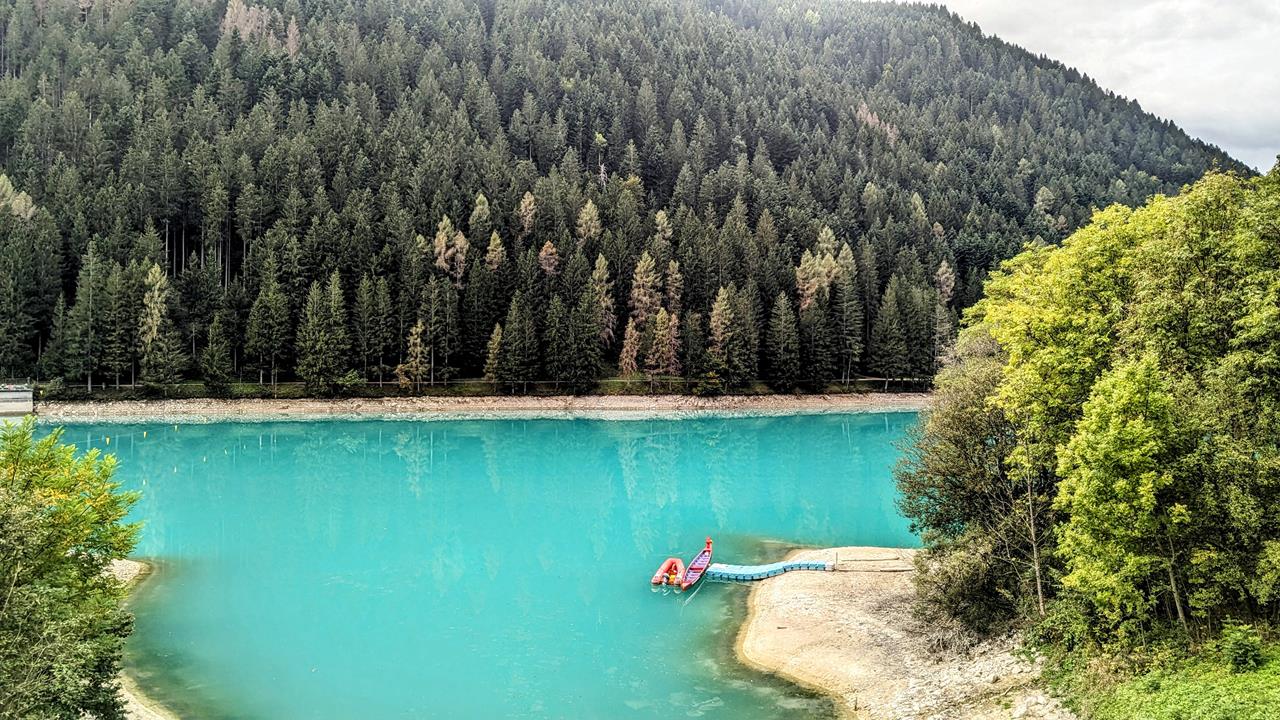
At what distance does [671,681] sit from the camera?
28.8m

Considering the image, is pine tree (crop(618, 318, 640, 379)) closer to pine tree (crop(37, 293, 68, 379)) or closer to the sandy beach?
pine tree (crop(37, 293, 68, 379))

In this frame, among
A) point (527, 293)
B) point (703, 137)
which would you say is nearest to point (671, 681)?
point (527, 293)

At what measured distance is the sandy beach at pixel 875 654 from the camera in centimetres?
2483

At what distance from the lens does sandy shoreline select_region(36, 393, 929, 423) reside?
85938 mm

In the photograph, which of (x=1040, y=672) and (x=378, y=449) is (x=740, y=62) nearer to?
(x=378, y=449)

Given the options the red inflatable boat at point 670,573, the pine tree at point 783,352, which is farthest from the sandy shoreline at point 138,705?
the pine tree at point 783,352

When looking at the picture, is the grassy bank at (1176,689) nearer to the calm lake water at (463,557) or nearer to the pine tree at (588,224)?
the calm lake water at (463,557)

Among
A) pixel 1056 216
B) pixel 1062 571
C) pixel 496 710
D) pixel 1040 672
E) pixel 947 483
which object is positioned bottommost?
pixel 496 710

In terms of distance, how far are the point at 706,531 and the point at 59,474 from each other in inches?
1207

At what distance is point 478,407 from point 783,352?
34.2 metres

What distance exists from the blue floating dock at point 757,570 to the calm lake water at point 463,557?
0.98 m

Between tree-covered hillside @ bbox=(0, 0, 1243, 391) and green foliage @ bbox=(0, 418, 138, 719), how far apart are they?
221 feet

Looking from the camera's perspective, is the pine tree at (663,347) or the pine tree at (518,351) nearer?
the pine tree at (518,351)

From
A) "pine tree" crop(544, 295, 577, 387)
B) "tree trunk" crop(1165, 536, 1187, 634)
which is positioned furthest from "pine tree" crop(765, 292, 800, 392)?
"tree trunk" crop(1165, 536, 1187, 634)
